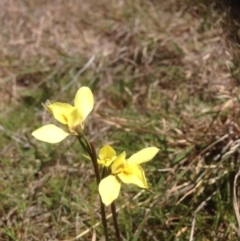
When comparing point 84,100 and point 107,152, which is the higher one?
point 84,100

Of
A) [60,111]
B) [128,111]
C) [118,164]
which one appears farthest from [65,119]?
[128,111]

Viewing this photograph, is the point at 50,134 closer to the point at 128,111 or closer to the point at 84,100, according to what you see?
the point at 84,100

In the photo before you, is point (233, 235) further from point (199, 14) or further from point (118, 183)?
point (199, 14)

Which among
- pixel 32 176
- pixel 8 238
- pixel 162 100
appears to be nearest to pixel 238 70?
pixel 162 100

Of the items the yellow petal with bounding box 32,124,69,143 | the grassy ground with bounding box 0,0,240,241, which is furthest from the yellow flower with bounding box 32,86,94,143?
the grassy ground with bounding box 0,0,240,241

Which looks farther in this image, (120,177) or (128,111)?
(128,111)

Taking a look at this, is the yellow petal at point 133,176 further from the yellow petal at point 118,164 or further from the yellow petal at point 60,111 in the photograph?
the yellow petal at point 60,111
